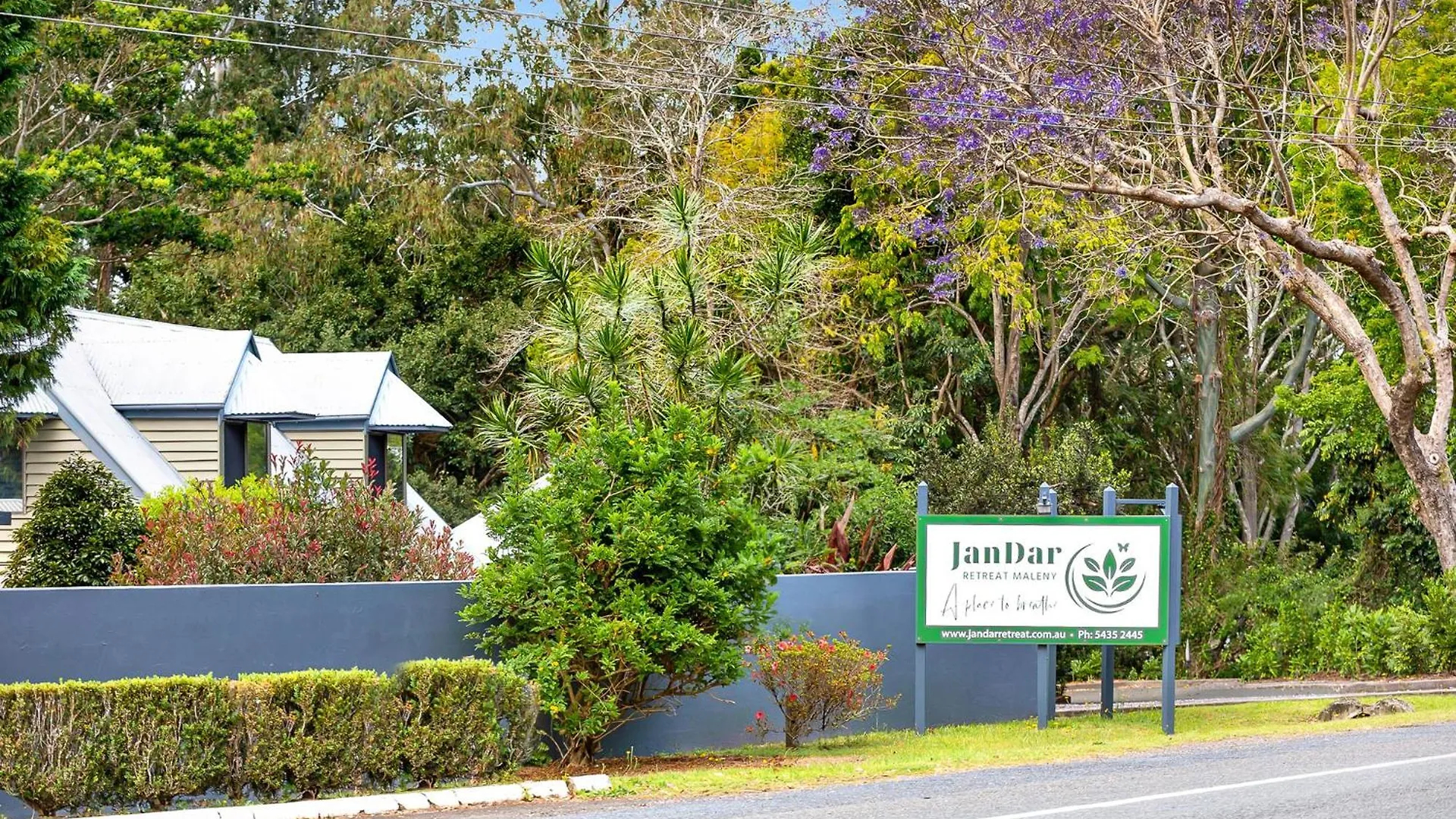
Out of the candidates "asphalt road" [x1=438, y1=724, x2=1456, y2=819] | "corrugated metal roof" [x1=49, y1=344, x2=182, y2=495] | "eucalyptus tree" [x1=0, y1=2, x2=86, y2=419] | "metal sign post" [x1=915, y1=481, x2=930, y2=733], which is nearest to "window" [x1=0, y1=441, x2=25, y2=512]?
"corrugated metal roof" [x1=49, y1=344, x2=182, y2=495]

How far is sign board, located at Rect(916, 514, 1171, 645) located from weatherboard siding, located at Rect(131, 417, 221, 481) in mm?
11366

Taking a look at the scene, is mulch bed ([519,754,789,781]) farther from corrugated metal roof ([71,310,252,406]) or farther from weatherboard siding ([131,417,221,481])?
corrugated metal roof ([71,310,252,406])

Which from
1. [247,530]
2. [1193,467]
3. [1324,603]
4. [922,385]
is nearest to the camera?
[247,530]

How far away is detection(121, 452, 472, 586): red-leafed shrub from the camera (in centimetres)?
1344

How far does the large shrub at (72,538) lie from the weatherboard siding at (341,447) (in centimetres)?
919

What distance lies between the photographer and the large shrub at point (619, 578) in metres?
12.3

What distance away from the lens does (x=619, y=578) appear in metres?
12.5

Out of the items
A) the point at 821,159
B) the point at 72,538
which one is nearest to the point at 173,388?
the point at 72,538

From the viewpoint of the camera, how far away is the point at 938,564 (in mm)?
14750

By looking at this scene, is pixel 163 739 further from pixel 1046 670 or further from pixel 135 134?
pixel 135 134

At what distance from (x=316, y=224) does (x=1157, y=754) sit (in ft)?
100

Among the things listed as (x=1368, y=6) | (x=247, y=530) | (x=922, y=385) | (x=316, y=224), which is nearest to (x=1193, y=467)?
(x=922, y=385)

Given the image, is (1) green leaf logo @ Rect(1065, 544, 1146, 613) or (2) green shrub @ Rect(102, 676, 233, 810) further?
(1) green leaf logo @ Rect(1065, 544, 1146, 613)

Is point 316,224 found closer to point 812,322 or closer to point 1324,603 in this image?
point 812,322
